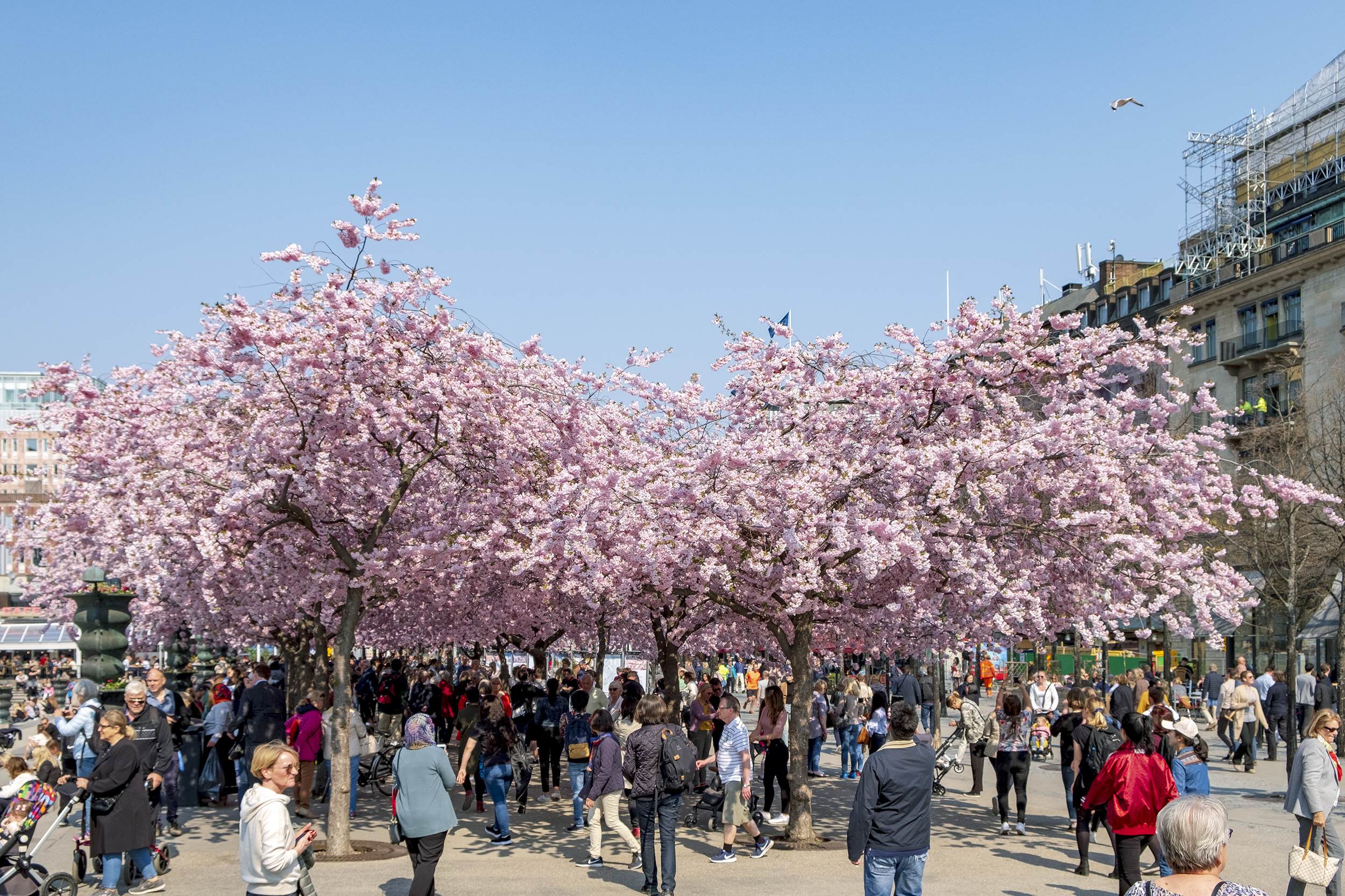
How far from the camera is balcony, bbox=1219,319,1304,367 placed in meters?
48.9

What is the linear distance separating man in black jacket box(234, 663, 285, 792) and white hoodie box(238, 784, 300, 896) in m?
10.4

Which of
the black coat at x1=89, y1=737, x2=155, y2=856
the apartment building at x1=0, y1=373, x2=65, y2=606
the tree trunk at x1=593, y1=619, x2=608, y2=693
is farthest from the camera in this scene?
the apartment building at x1=0, y1=373, x2=65, y2=606

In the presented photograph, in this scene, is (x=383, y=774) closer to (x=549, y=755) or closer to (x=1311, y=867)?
(x=549, y=755)

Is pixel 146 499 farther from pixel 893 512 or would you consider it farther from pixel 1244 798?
pixel 1244 798

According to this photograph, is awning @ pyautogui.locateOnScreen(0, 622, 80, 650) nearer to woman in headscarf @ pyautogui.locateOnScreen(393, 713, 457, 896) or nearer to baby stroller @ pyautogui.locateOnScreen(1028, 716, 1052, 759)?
baby stroller @ pyautogui.locateOnScreen(1028, 716, 1052, 759)

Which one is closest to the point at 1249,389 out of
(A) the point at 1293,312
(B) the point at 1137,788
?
(A) the point at 1293,312

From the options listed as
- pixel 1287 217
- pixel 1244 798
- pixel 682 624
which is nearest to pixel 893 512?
pixel 682 624

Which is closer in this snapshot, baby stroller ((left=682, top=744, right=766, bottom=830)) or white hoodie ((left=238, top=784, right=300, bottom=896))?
white hoodie ((left=238, top=784, right=300, bottom=896))

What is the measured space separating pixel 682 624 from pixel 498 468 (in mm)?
5735

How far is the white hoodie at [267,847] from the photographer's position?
634 centimetres

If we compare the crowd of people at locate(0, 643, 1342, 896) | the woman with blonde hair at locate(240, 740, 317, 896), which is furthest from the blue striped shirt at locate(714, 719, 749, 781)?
the woman with blonde hair at locate(240, 740, 317, 896)

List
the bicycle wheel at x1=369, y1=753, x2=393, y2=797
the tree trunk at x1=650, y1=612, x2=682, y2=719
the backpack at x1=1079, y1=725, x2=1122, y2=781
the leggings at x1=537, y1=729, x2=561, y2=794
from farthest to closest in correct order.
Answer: the tree trunk at x1=650, y1=612, x2=682, y2=719
the bicycle wheel at x1=369, y1=753, x2=393, y2=797
the leggings at x1=537, y1=729, x2=561, y2=794
the backpack at x1=1079, y1=725, x2=1122, y2=781

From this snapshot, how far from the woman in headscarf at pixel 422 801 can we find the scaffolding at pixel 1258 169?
51.2 m

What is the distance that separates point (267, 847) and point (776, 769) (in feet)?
35.1
